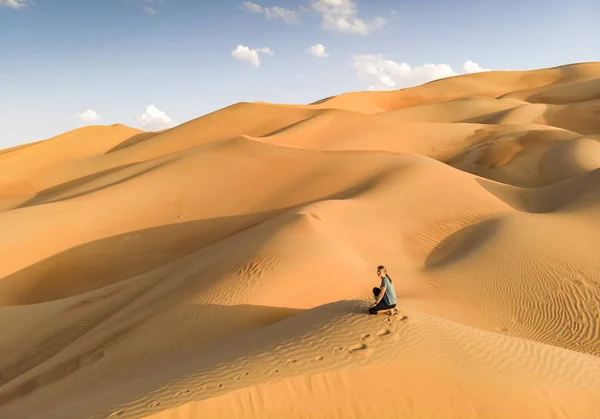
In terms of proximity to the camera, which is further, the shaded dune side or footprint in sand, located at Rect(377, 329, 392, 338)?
footprint in sand, located at Rect(377, 329, 392, 338)

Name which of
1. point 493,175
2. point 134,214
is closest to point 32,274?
point 134,214

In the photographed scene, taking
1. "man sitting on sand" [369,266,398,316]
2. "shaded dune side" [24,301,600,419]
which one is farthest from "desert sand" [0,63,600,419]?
"man sitting on sand" [369,266,398,316]

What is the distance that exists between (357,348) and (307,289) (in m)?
3.17

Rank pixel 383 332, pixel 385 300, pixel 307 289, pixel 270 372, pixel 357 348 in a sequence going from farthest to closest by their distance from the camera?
1. pixel 307 289
2. pixel 385 300
3. pixel 383 332
4. pixel 357 348
5. pixel 270 372

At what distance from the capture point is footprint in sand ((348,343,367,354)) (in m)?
5.19

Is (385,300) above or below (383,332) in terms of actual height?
above

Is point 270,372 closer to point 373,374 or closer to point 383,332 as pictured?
point 373,374

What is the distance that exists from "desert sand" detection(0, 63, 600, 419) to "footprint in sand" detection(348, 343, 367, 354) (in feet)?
0.08

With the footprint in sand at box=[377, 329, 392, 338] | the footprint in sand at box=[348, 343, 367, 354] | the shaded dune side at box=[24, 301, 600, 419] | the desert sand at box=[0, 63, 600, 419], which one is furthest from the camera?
the footprint in sand at box=[377, 329, 392, 338]

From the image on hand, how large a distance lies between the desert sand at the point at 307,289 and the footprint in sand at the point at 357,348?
24 millimetres

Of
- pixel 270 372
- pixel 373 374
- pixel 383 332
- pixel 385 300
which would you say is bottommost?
pixel 373 374

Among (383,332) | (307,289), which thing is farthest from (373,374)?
(307,289)

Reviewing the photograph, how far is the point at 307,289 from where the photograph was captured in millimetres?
8375

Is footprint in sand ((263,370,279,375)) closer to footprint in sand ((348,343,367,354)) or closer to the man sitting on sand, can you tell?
footprint in sand ((348,343,367,354))
